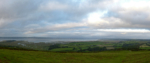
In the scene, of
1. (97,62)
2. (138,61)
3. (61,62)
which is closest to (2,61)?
(61,62)

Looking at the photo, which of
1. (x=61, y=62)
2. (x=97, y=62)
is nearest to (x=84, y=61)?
(x=97, y=62)

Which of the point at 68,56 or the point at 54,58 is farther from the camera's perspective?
the point at 68,56

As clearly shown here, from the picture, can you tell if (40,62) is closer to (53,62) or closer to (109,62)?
(53,62)

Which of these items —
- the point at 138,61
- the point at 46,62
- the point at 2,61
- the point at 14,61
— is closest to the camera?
the point at 2,61

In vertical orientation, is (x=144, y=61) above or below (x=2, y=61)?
below

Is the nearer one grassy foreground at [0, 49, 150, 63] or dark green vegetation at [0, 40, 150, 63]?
grassy foreground at [0, 49, 150, 63]

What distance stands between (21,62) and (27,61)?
1413mm

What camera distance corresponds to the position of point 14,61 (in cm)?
2378

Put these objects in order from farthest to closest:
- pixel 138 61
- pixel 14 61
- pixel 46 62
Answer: pixel 138 61 → pixel 46 62 → pixel 14 61

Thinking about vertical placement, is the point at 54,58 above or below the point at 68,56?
above

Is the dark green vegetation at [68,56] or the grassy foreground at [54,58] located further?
the dark green vegetation at [68,56]

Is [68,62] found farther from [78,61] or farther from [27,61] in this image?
[27,61]

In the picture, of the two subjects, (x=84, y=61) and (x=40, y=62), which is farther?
(x=84, y=61)

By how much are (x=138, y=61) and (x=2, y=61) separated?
3570cm
